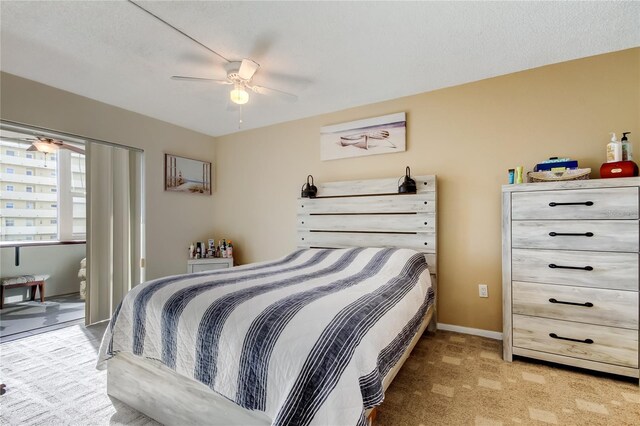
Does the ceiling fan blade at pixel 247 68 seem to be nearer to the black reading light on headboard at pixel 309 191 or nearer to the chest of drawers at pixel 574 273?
the black reading light on headboard at pixel 309 191

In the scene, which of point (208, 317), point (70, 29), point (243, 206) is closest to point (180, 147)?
point (243, 206)

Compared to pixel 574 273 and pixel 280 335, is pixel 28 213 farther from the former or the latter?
pixel 574 273

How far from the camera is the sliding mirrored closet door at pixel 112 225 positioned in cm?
311

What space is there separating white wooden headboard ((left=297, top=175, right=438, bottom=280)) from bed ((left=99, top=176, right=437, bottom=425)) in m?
0.53

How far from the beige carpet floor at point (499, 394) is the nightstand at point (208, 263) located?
2.58 meters

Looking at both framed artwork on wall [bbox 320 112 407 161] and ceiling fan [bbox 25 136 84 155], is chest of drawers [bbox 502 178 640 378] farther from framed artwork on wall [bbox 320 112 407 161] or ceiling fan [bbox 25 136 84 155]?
ceiling fan [bbox 25 136 84 155]

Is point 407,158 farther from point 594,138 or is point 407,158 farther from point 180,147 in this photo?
point 180,147

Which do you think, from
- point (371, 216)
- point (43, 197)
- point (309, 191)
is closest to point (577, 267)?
point (371, 216)

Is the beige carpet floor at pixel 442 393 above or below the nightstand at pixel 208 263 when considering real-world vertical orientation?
Answer: below

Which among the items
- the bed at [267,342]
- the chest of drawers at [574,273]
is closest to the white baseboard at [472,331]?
the chest of drawers at [574,273]

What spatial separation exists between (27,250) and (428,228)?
16.9 ft

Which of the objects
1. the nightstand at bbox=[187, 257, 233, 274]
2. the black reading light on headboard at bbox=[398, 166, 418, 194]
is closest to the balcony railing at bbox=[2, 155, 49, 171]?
the nightstand at bbox=[187, 257, 233, 274]

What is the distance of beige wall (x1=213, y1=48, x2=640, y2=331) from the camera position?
2.31 m

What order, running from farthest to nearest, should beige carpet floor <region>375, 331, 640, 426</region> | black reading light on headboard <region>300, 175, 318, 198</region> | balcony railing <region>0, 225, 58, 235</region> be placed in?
1. balcony railing <region>0, 225, 58, 235</region>
2. black reading light on headboard <region>300, 175, 318, 198</region>
3. beige carpet floor <region>375, 331, 640, 426</region>
